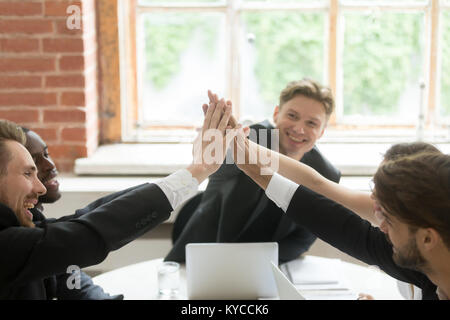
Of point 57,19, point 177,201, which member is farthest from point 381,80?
point 177,201

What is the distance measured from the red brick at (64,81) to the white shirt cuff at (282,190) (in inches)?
65.2

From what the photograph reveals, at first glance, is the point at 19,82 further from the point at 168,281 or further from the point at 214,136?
the point at 214,136

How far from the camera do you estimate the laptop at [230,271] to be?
5.77 ft

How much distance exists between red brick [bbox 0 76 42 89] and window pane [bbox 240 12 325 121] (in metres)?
1.05

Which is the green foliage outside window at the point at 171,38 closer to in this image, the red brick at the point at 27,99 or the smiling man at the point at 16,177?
the red brick at the point at 27,99

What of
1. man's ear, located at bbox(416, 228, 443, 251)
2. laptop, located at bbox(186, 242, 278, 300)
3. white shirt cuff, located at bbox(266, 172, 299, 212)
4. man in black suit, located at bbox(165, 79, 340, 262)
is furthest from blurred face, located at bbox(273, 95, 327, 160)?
man's ear, located at bbox(416, 228, 443, 251)

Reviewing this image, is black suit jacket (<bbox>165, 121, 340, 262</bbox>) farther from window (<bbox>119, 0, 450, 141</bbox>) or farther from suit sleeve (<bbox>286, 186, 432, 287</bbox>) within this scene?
window (<bbox>119, 0, 450, 141</bbox>)

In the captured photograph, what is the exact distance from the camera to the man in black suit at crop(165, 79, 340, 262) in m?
2.29

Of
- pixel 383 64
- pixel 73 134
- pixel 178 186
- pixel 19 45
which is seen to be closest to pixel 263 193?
pixel 178 186

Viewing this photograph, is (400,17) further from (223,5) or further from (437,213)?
(437,213)

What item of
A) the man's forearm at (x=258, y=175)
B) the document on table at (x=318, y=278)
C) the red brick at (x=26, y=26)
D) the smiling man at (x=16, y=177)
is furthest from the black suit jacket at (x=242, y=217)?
the red brick at (x=26, y=26)

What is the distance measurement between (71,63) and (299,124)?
1.23m

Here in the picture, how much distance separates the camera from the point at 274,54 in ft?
11.3
